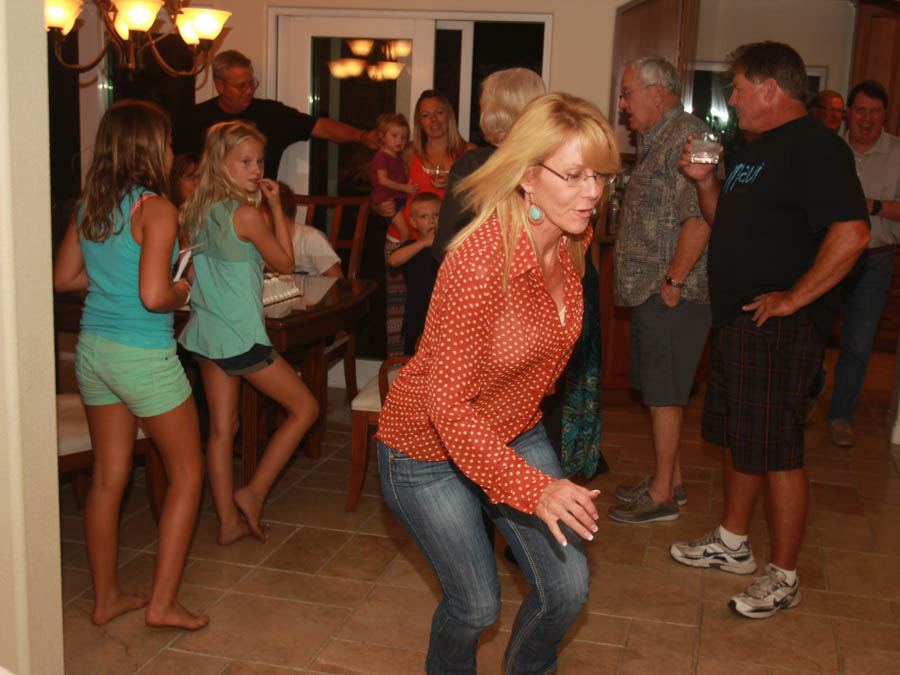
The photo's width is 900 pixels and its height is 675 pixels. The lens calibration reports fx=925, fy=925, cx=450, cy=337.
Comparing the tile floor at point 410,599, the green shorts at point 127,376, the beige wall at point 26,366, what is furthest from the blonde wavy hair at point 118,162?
the tile floor at point 410,599

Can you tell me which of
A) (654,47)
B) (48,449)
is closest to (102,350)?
(48,449)

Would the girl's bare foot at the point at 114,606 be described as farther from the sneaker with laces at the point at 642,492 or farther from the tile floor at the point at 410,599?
the sneaker with laces at the point at 642,492

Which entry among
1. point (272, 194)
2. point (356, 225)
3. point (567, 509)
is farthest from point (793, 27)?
point (567, 509)

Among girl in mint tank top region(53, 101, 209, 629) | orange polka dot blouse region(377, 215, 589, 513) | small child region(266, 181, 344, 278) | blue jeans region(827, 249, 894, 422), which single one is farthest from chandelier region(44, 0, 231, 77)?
blue jeans region(827, 249, 894, 422)

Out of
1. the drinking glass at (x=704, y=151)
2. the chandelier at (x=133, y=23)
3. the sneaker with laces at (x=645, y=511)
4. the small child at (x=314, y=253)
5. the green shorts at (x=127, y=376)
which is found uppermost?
the chandelier at (x=133, y=23)

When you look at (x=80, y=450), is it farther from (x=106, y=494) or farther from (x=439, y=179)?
(x=439, y=179)

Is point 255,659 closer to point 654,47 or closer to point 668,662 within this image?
point 668,662

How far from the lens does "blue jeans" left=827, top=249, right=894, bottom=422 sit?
4.68 metres

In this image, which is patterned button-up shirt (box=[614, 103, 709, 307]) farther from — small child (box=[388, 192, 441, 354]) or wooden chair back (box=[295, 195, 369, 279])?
wooden chair back (box=[295, 195, 369, 279])

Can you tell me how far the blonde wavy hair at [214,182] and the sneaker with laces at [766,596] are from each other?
2.01 meters

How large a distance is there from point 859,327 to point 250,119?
133 inches

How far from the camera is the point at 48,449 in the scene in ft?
5.55

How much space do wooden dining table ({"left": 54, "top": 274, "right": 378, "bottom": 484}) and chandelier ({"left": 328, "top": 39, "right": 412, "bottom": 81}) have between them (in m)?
1.55

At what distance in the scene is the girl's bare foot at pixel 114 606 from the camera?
2.66 m
